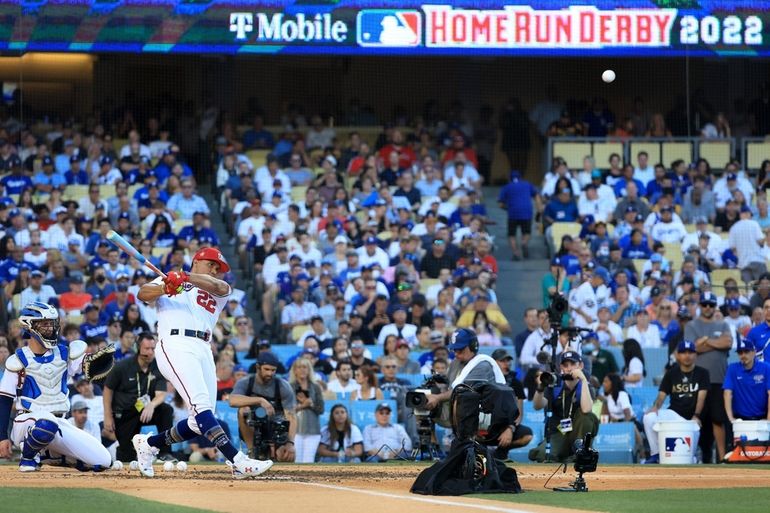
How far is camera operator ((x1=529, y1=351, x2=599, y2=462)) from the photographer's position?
43.1 ft

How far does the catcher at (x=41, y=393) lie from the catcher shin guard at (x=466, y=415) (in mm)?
2870

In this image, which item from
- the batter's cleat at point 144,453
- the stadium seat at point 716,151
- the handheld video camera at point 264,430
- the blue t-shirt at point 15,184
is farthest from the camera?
Answer: the stadium seat at point 716,151

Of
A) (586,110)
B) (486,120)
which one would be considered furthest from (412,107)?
(586,110)

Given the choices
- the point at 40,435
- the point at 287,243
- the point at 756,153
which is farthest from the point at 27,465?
the point at 756,153

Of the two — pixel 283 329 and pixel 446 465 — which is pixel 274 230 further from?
pixel 446 465

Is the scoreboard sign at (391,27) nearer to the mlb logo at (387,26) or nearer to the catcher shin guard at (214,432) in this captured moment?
the mlb logo at (387,26)

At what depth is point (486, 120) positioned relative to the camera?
24.7m

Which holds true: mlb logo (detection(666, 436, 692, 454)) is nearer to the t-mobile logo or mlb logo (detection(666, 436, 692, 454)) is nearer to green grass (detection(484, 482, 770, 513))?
green grass (detection(484, 482, 770, 513))

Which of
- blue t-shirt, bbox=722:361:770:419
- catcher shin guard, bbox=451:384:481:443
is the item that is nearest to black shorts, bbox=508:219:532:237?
blue t-shirt, bbox=722:361:770:419

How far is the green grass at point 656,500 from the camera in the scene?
→ 9008 mm

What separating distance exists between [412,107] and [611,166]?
13.7 feet

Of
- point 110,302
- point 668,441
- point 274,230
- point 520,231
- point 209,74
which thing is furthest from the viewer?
point 209,74

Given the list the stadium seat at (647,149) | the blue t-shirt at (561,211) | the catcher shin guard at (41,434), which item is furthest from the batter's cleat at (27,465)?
the stadium seat at (647,149)

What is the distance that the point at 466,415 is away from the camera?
9781 millimetres
